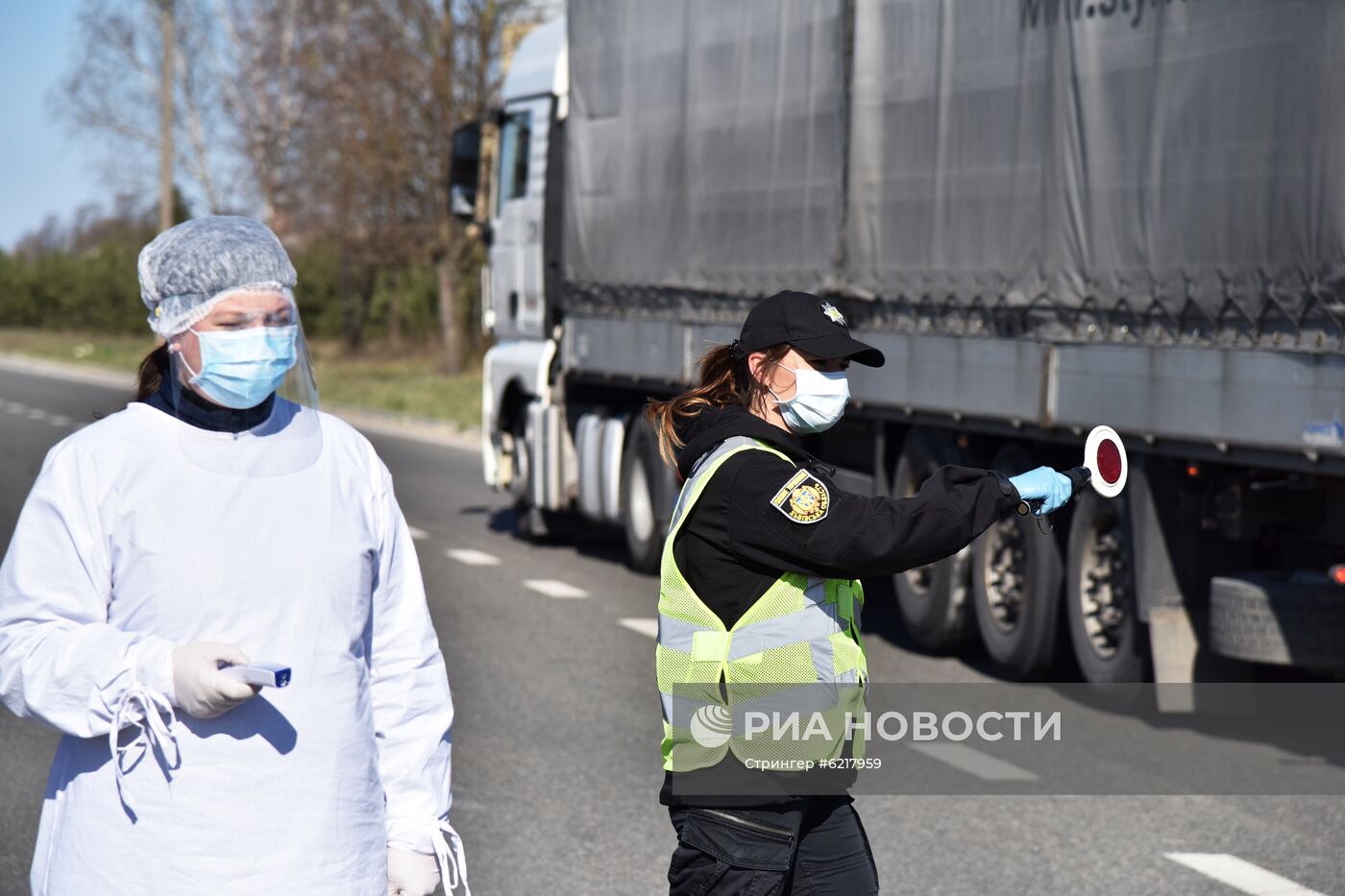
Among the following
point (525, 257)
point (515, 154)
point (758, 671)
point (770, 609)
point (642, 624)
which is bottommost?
point (642, 624)

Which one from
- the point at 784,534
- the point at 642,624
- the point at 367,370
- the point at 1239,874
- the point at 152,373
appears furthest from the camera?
the point at 367,370

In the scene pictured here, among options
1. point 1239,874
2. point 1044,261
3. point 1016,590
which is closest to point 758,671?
point 1239,874

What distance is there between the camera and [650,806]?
6.98 metres

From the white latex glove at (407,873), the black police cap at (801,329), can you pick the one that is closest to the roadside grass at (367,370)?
the black police cap at (801,329)

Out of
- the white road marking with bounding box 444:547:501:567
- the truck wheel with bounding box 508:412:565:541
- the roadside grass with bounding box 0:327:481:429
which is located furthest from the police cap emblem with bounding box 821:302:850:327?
the roadside grass with bounding box 0:327:481:429

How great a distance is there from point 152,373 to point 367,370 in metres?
40.4

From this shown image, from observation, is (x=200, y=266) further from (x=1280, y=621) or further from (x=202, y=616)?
(x=1280, y=621)

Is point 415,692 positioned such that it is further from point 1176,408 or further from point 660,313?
point 660,313

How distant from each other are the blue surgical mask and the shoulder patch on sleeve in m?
0.95

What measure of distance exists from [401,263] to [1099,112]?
3461cm

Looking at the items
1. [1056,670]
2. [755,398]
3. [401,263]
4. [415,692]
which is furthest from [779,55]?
[401,263]

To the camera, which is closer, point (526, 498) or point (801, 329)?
point (801, 329)

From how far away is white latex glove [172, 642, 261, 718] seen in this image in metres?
2.76

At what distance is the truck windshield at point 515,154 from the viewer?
50.4 feet
